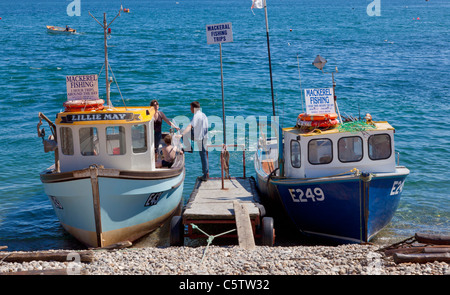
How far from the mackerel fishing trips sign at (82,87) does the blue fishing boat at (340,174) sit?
4681mm

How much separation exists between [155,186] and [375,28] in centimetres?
6617

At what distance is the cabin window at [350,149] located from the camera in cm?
1273

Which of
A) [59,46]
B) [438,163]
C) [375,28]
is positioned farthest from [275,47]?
[438,163]

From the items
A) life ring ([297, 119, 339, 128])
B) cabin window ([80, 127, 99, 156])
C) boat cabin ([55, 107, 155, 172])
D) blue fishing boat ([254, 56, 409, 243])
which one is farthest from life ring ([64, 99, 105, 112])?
life ring ([297, 119, 339, 128])

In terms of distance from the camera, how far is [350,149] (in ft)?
42.0

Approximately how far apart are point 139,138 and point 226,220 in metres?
2.91

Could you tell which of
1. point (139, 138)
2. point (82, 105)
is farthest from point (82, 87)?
point (139, 138)

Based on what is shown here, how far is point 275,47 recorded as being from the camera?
52.0m

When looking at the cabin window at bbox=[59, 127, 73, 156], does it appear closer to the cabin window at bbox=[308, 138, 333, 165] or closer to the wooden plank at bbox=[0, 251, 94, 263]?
the wooden plank at bbox=[0, 251, 94, 263]

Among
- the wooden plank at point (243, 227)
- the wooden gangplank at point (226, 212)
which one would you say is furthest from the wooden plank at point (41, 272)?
the wooden plank at point (243, 227)

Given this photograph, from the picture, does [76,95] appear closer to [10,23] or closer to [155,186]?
[155,186]

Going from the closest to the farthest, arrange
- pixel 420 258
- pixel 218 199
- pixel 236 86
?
pixel 420 258, pixel 218 199, pixel 236 86

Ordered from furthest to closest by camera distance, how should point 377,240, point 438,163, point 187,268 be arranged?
1. point 438,163
2. point 377,240
3. point 187,268

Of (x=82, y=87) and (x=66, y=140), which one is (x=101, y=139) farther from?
(x=82, y=87)
